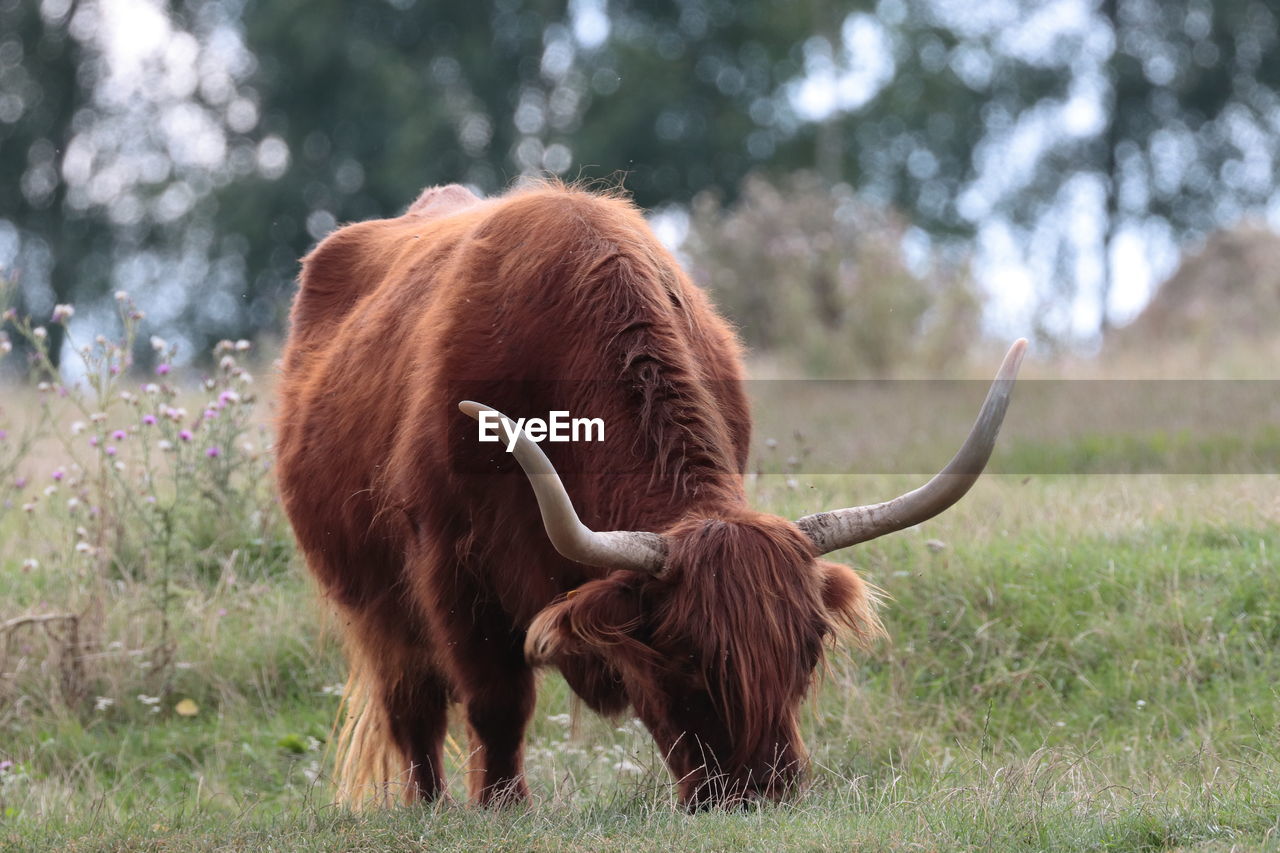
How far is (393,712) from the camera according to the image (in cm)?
594

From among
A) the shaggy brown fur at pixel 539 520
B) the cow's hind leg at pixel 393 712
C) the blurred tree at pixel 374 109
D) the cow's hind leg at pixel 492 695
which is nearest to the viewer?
the shaggy brown fur at pixel 539 520

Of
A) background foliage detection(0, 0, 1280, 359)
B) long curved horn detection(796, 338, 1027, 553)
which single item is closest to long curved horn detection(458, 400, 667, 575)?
long curved horn detection(796, 338, 1027, 553)

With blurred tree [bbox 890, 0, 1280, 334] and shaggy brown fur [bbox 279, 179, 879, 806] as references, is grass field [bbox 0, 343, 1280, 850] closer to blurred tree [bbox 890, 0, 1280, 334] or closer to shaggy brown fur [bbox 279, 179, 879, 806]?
shaggy brown fur [bbox 279, 179, 879, 806]

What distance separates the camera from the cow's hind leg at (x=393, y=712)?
5746mm

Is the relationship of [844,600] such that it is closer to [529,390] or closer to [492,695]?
[529,390]

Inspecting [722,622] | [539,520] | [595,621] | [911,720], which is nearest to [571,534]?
[595,621]

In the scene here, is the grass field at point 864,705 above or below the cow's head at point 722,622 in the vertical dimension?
below

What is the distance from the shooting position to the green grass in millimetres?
4098

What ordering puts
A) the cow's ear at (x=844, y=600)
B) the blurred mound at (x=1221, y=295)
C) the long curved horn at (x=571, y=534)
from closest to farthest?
the long curved horn at (x=571, y=534) → the cow's ear at (x=844, y=600) → the blurred mound at (x=1221, y=295)

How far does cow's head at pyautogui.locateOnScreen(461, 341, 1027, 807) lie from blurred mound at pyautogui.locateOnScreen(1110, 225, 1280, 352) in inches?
534

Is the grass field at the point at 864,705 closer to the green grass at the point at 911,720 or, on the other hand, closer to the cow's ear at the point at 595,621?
the green grass at the point at 911,720

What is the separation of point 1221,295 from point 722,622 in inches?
717

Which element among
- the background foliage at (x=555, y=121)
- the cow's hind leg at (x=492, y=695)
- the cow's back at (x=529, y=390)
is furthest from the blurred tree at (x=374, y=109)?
the cow's hind leg at (x=492, y=695)

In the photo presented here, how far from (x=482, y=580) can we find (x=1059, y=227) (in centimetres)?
2528
